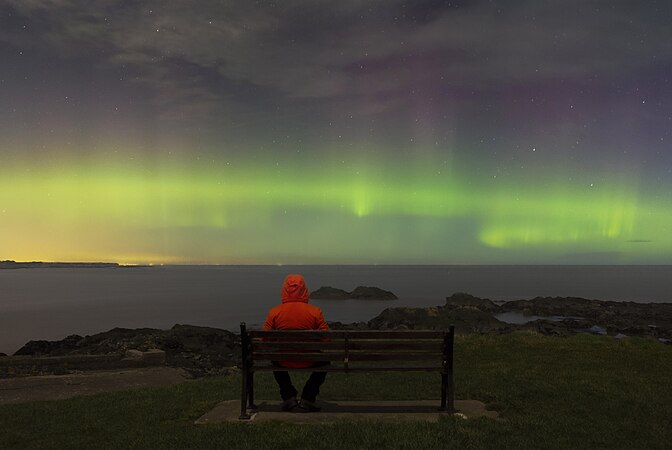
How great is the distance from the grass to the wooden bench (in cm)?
82

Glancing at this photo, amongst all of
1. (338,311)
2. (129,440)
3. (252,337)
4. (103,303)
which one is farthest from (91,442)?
(103,303)

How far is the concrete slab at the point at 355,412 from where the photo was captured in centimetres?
700

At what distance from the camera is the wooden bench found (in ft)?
23.2

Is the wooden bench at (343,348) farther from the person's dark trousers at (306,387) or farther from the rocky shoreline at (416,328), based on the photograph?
the rocky shoreline at (416,328)

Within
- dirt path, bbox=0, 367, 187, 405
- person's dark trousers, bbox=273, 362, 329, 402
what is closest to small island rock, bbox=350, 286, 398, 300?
dirt path, bbox=0, 367, 187, 405

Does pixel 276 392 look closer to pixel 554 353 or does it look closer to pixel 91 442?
pixel 91 442

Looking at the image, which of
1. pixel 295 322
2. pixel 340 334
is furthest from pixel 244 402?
pixel 340 334

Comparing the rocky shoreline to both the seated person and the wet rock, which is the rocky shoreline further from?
the seated person

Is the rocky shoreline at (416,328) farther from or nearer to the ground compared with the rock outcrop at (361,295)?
farther from the ground

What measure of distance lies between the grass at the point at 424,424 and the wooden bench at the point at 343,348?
32.3 inches

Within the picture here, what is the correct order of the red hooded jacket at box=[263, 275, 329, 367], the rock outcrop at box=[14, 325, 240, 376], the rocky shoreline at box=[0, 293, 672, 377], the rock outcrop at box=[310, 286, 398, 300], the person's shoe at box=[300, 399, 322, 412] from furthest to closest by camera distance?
the rock outcrop at box=[310, 286, 398, 300] → the rocky shoreline at box=[0, 293, 672, 377] → the rock outcrop at box=[14, 325, 240, 376] → the red hooded jacket at box=[263, 275, 329, 367] → the person's shoe at box=[300, 399, 322, 412]

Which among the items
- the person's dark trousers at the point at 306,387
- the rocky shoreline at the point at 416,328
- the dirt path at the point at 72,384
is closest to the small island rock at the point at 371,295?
the rocky shoreline at the point at 416,328

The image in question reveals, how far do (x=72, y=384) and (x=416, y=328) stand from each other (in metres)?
36.1

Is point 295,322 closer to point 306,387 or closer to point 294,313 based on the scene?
point 294,313
